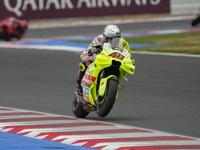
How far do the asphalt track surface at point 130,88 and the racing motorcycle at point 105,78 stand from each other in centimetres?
35

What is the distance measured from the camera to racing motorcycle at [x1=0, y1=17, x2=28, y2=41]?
1038 inches

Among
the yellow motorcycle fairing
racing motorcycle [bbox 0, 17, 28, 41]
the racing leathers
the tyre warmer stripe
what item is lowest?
the tyre warmer stripe

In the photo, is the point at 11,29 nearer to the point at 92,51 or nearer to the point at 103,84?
the point at 92,51

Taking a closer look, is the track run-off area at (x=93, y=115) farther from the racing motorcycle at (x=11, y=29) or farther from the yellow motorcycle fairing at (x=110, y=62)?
the racing motorcycle at (x=11, y=29)

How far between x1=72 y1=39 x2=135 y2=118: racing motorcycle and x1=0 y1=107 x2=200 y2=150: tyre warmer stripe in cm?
26

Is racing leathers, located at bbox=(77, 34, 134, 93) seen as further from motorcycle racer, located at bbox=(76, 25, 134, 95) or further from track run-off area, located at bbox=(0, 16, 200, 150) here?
track run-off area, located at bbox=(0, 16, 200, 150)

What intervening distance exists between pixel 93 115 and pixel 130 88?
10.7 ft

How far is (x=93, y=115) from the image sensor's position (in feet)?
32.3

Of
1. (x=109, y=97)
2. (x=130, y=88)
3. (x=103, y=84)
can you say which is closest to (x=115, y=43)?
(x=103, y=84)

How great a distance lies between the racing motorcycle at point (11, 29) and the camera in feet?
86.5

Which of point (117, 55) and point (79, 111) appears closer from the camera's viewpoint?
point (117, 55)

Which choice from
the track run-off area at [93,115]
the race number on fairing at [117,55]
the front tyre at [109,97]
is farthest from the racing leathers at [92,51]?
the track run-off area at [93,115]

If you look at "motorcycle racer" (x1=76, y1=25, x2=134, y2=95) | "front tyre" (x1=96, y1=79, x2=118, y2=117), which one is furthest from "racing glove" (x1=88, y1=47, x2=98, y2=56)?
"front tyre" (x1=96, y1=79, x2=118, y2=117)

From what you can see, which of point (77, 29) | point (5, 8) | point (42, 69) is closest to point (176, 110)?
point (42, 69)
